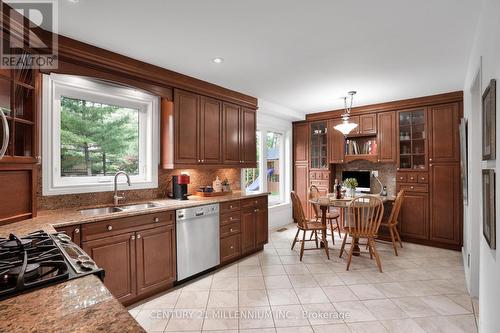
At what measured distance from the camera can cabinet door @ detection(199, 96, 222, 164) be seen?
11.6 ft

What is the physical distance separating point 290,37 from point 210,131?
1.72 metres

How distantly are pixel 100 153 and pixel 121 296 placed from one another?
1566 mm

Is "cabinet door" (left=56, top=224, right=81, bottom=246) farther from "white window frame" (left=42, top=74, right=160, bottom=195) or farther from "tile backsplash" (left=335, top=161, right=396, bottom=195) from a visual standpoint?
"tile backsplash" (left=335, top=161, right=396, bottom=195)

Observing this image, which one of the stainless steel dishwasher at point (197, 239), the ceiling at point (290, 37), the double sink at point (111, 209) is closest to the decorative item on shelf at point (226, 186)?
the stainless steel dishwasher at point (197, 239)

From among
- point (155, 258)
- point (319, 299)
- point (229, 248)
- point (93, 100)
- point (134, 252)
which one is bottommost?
point (319, 299)

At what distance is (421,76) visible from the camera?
10.9 ft

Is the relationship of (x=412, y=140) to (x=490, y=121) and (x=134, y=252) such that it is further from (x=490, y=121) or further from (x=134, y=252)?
(x=134, y=252)

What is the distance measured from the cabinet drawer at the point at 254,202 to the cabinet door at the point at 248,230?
60mm

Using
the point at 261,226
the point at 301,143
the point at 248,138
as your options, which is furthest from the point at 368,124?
the point at 261,226

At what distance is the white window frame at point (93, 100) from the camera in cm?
247

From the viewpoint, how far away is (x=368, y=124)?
484cm

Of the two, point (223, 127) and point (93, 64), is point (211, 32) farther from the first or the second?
point (223, 127)

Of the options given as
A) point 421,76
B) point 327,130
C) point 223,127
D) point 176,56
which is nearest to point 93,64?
point 176,56

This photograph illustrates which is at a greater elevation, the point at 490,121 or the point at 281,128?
the point at 281,128
